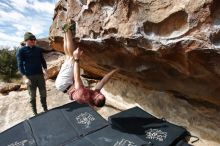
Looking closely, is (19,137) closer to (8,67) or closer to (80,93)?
(80,93)

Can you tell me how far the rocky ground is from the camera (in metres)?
7.00

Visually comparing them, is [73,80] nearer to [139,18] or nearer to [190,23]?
[139,18]

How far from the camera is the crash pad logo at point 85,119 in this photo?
6.48 m

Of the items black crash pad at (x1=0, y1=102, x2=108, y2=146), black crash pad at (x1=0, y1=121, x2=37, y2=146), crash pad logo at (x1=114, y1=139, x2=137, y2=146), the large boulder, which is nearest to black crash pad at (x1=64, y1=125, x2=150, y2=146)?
crash pad logo at (x1=114, y1=139, x2=137, y2=146)

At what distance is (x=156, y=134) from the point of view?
636cm

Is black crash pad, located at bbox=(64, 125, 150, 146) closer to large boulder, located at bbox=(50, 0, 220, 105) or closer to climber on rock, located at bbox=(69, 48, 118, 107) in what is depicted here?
climber on rock, located at bbox=(69, 48, 118, 107)

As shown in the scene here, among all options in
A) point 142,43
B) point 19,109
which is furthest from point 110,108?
point 142,43

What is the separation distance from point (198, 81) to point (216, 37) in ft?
5.04

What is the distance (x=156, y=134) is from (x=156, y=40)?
1.98 meters

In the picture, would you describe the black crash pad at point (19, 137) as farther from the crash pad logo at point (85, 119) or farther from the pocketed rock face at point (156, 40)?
the pocketed rock face at point (156, 40)

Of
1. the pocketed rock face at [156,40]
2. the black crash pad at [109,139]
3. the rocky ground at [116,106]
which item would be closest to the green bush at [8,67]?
the rocky ground at [116,106]

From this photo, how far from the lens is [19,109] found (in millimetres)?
9484

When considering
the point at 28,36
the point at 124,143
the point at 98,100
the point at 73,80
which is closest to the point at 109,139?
the point at 124,143

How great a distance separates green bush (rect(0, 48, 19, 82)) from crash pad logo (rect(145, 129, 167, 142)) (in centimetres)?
1210
